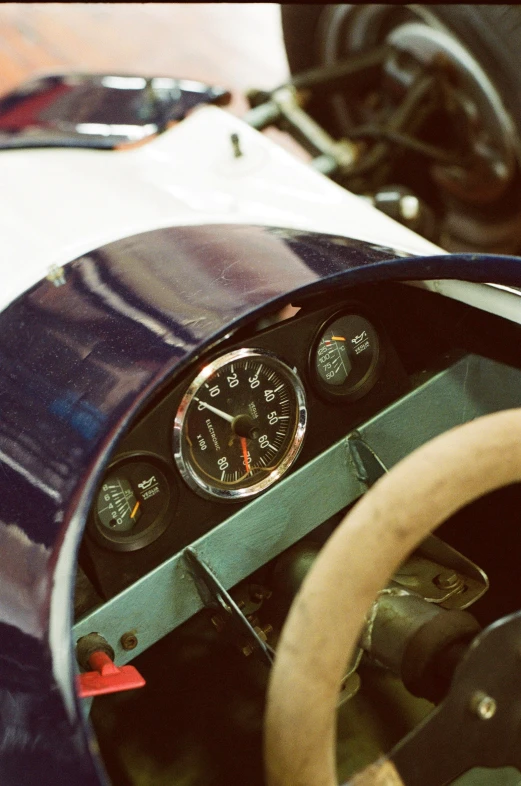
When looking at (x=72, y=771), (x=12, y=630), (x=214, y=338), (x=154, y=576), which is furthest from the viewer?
(x=154, y=576)

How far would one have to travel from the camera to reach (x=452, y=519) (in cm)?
188

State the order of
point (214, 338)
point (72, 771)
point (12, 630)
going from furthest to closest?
point (214, 338) → point (12, 630) → point (72, 771)

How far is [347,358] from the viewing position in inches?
68.8

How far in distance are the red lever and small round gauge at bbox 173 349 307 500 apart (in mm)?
346

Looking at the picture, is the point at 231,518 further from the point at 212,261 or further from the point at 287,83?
the point at 287,83

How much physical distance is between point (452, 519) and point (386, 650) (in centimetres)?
63

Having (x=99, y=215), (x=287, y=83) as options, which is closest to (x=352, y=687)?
(x=99, y=215)

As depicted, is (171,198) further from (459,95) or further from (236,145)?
(459,95)

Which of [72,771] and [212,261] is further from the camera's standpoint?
[212,261]

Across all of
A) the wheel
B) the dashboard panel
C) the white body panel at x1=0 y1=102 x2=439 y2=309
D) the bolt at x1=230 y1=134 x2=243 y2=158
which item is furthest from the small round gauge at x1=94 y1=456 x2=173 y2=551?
the wheel

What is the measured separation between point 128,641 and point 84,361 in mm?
504

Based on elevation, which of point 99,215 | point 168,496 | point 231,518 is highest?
point 99,215

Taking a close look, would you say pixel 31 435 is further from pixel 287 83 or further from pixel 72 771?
pixel 287 83

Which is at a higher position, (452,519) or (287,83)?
(287,83)
